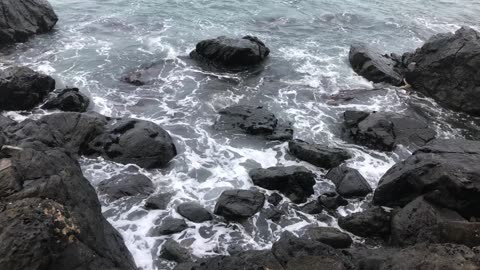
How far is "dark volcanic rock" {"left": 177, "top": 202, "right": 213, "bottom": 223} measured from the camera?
1336cm

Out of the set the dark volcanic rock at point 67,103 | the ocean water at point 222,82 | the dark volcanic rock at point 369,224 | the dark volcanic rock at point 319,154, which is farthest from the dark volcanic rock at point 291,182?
the dark volcanic rock at point 67,103

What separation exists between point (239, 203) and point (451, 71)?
13.8 meters

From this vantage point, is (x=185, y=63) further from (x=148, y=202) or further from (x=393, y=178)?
(x=393, y=178)

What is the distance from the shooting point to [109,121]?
688 inches

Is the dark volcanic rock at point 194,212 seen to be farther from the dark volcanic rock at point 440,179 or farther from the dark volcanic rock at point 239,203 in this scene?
the dark volcanic rock at point 440,179

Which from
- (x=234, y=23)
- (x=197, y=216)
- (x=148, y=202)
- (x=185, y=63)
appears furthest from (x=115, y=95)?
(x=234, y=23)

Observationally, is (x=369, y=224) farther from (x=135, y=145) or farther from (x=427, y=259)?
(x=135, y=145)

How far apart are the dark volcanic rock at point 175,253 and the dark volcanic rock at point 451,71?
51.2 ft

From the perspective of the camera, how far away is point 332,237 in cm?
1241

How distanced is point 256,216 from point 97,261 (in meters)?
5.66

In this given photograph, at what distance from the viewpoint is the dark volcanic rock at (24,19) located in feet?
80.0

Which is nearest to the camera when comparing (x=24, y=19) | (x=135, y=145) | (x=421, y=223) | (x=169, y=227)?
(x=421, y=223)

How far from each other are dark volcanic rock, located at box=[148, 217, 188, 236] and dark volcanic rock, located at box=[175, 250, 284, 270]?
209 cm

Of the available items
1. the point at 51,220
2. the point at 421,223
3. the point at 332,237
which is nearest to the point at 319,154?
the point at 332,237
